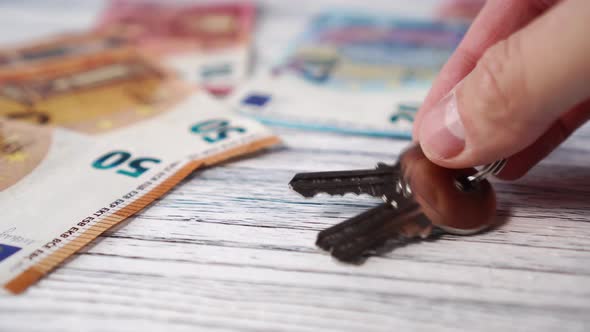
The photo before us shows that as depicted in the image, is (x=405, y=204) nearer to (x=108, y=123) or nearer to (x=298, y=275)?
(x=298, y=275)

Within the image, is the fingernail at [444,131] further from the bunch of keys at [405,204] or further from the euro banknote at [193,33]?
the euro banknote at [193,33]

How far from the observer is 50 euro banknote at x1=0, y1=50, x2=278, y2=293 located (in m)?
0.48

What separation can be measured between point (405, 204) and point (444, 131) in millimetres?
75

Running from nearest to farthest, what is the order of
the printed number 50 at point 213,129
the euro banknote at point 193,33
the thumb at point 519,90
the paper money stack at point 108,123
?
the thumb at point 519,90, the paper money stack at point 108,123, the printed number 50 at point 213,129, the euro banknote at point 193,33

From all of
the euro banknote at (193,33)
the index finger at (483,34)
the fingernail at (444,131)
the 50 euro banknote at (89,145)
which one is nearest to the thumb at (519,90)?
the fingernail at (444,131)

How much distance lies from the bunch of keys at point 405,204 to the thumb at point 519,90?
0.03 meters

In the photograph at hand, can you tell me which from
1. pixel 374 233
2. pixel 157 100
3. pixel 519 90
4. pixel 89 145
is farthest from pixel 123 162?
pixel 519 90

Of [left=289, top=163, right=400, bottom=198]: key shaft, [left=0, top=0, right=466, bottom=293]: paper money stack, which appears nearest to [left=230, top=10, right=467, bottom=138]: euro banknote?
[left=0, top=0, right=466, bottom=293]: paper money stack

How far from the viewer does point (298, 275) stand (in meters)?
0.44

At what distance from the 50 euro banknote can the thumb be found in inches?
9.9

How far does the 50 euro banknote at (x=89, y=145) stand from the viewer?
18.8 inches

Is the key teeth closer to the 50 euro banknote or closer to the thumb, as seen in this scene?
the thumb

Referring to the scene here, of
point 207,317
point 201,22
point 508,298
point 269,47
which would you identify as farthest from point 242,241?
point 201,22

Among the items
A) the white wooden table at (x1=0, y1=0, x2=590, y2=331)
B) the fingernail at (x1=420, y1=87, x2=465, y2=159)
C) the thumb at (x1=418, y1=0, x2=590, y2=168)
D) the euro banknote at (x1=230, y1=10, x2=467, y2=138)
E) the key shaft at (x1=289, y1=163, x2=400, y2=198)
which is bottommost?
the white wooden table at (x1=0, y1=0, x2=590, y2=331)
